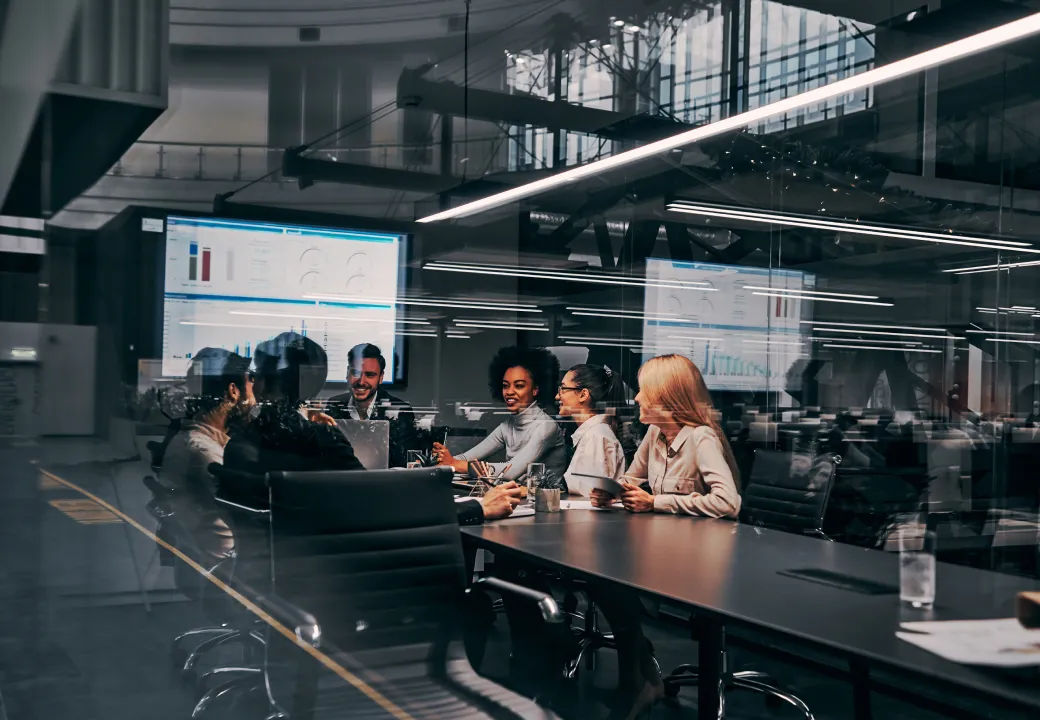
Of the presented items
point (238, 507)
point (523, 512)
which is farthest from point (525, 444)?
point (238, 507)

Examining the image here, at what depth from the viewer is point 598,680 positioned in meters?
2.35

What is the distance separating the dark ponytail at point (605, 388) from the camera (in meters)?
2.88

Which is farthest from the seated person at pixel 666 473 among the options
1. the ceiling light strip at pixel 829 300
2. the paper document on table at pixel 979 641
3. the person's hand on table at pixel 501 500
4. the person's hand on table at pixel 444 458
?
the ceiling light strip at pixel 829 300

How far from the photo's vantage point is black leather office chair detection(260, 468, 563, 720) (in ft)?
6.62

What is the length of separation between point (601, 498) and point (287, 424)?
43.5 inches

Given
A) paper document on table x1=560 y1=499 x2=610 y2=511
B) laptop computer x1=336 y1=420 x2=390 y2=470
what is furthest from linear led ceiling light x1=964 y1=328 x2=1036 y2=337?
laptop computer x1=336 y1=420 x2=390 y2=470

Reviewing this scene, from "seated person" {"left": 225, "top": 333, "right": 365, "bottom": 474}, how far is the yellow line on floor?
0.29 meters

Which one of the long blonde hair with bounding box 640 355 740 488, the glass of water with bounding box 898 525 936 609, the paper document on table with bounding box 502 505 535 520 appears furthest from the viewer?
the long blonde hair with bounding box 640 355 740 488

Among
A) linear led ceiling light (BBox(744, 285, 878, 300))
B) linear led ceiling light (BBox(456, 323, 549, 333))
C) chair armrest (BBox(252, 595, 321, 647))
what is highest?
linear led ceiling light (BBox(744, 285, 878, 300))

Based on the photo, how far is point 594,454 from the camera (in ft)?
9.82

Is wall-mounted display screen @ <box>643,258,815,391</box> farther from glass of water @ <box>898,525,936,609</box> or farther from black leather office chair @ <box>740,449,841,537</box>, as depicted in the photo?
glass of water @ <box>898,525,936,609</box>

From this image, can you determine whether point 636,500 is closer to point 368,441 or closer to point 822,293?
point 368,441

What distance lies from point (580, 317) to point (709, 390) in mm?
1786

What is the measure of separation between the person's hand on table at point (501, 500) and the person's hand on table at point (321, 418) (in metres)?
0.51
